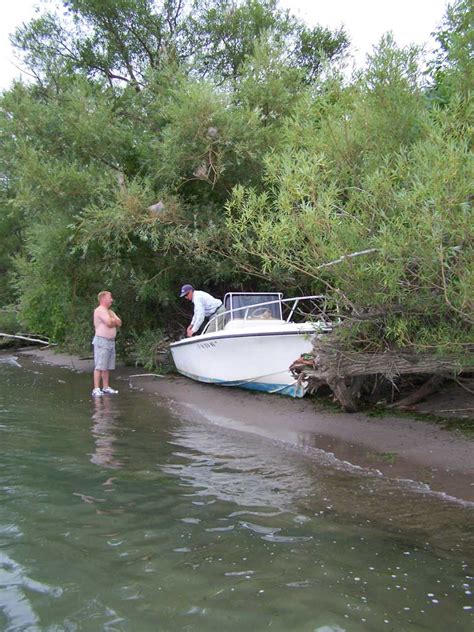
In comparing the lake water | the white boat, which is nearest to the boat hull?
the white boat

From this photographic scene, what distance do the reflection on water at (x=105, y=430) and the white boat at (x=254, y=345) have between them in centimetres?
199

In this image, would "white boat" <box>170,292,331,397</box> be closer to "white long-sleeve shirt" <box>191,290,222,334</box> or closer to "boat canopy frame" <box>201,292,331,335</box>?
"boat canopy frame" <box>201,292,331,335</box>

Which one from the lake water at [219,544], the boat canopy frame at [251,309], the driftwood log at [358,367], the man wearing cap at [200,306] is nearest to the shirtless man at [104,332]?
the man wearing cap at [200,306]

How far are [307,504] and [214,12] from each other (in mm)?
18149

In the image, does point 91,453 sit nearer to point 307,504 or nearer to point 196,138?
point 307,504

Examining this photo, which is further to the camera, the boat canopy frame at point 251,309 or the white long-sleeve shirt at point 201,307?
the white long-sleeve shirt at point 201,307

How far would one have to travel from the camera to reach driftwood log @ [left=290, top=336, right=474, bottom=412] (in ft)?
21.1

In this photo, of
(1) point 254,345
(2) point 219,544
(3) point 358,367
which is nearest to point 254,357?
(1) point 254,345

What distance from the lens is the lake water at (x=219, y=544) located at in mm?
2812

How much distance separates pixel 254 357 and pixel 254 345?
0.28 m

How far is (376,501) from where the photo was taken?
459 cm

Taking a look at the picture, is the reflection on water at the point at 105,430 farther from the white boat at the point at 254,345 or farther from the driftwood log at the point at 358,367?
the driftwood log at the point at 358,367

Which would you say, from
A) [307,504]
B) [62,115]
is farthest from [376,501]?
[62,115]

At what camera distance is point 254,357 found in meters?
9.52
